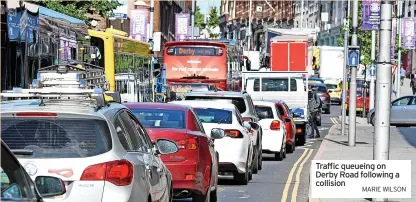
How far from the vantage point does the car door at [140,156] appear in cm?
961

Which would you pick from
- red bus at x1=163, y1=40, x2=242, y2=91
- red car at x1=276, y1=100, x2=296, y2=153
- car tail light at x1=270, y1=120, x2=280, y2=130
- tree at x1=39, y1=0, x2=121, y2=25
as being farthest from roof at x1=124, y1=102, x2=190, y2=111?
red bus at x1=163, y1=40, x2=242, y2=91

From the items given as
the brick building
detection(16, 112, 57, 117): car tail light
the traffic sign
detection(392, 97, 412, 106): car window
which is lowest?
detection(392, 97, 412, 106): car window

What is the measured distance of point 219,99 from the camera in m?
21.8

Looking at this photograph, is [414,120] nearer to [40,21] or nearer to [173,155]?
[40,21]

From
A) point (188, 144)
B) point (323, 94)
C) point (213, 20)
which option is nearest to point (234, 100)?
point (188, 144)

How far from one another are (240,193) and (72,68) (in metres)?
6.48

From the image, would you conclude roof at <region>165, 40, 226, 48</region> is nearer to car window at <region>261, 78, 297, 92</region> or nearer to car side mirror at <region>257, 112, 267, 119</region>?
car window at <region>261, 78, 297, 92</region>

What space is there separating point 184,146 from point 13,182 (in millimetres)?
8014

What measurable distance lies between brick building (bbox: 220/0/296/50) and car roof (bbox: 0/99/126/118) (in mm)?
97899

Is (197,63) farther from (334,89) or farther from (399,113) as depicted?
(334,89)

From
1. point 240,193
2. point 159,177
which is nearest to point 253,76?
point 240,193

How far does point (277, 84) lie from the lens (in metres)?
39.6

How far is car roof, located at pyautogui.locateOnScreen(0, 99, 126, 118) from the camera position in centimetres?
923

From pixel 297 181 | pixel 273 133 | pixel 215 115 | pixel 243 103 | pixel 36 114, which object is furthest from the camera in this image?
pixel 273 133
